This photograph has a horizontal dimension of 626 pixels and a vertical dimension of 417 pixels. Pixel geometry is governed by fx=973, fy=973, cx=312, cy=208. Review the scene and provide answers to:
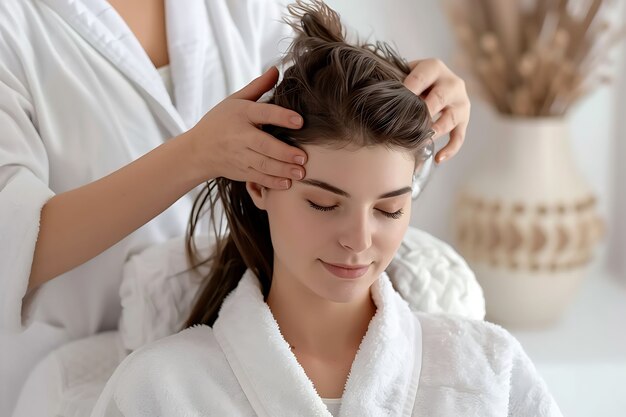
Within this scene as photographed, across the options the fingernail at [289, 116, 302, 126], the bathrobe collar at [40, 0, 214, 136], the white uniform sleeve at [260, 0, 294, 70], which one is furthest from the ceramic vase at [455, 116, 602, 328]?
the fingernail at [289, 116, 302, 126]

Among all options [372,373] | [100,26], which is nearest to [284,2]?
[100,26]

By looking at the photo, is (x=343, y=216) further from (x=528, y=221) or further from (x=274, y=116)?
(x=528, y=221)

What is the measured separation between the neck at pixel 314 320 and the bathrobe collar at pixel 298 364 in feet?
0.08

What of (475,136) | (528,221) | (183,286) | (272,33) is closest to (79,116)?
(183,286)

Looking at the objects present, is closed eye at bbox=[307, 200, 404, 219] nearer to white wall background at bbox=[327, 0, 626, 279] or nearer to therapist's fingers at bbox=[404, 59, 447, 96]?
therapist's fingers at bbox=[404, 59, 447, 96]

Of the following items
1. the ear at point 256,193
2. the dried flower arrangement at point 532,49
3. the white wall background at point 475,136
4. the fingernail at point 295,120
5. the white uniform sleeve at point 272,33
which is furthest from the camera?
the white wall background at point 475,136

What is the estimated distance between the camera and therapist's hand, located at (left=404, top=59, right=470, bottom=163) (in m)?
1.22

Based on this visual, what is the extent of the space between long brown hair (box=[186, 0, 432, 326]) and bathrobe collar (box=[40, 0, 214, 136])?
0.83 feet

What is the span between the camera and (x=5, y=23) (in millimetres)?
1337

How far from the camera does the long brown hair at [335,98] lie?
1.07 meters

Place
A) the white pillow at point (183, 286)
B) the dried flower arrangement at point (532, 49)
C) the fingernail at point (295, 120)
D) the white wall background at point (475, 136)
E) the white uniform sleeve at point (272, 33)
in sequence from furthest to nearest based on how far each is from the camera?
the white wall background at point (475, 136) → the dried flower arrangement at point (532, 49) → the white uniform sleeve at point (272, 33) → the white pillow at point (183, 286) → the fingernail at point (295, 120)

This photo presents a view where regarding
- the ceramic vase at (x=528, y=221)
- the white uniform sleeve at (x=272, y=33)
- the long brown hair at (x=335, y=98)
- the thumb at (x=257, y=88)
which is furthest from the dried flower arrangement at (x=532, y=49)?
the thumb at (x=257, y=88)

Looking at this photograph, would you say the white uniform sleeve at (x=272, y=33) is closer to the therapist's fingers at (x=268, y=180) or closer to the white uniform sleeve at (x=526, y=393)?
the therapist's fingers at (x=268, y=180)

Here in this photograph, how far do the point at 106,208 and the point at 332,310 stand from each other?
1.02ft
